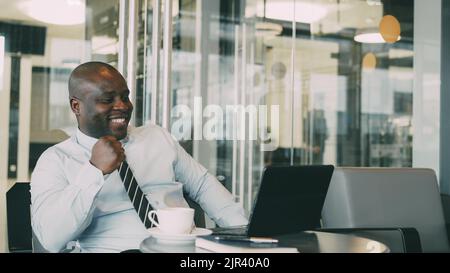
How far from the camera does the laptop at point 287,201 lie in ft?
5.56

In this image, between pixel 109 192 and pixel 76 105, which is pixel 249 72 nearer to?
pixel 76 105

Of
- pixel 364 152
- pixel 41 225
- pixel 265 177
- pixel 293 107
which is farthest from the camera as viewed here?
pixel 364 152

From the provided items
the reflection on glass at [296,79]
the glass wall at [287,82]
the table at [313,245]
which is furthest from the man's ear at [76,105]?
the reflection on glass at [296,79]

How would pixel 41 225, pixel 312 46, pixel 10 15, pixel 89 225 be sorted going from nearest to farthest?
pixel 41 225
pixel 89 225
pixel 10 15
pixel 312 46

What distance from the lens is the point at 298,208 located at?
1808 millimetres

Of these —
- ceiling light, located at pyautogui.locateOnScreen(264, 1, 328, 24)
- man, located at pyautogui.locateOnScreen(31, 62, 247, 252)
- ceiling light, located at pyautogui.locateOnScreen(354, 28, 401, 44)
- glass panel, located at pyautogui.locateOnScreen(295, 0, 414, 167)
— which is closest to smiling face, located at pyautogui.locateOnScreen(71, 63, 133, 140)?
man, located at pyautogui.locateOnScreen(31, 62, 247, 252)

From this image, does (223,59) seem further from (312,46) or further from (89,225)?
(89,225)

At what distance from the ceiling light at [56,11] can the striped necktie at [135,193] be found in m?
2.22

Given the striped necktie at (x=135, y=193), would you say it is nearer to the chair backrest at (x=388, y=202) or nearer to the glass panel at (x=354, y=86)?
the chair backrest at (x=388, y=202)

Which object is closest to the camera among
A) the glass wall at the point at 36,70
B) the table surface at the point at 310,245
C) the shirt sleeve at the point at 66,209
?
the table surface at the point at 310,245

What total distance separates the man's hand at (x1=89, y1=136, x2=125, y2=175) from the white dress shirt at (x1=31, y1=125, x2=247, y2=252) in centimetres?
3

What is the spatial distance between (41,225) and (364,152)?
209 inches

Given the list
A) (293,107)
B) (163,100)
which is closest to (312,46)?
(293,107)

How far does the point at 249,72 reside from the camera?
17.8 ft
